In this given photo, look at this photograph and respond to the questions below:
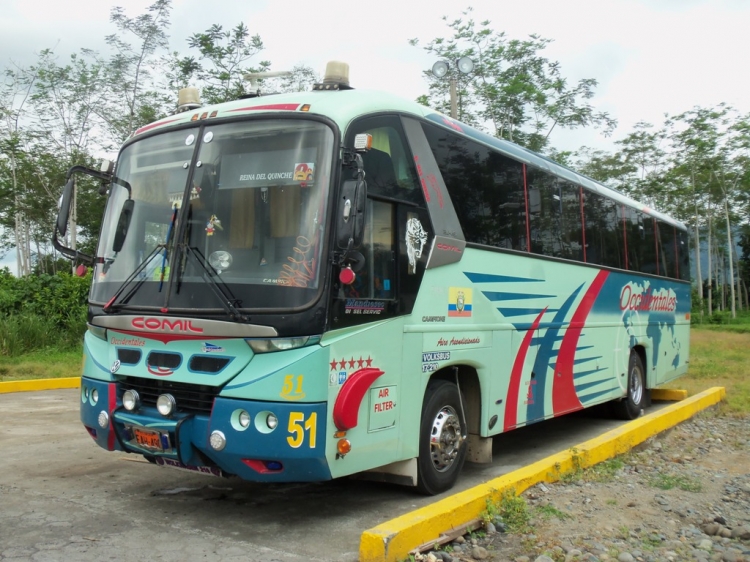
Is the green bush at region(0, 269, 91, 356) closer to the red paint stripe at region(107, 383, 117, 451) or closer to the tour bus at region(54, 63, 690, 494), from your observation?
the tour bus at region(54, 63, 690, 494)

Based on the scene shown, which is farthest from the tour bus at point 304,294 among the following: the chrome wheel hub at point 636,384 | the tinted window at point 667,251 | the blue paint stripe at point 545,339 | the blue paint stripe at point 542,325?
the tinted window at point 667,251

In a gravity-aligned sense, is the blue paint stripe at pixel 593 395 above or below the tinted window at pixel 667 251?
below

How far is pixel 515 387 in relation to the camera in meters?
7.45

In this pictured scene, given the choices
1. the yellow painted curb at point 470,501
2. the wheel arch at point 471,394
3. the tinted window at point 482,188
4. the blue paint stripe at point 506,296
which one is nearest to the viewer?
the yellow painted curb at point 470,501

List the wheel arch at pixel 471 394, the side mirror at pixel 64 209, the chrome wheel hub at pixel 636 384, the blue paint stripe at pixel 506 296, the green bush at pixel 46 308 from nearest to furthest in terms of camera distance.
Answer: the side mirror at pixel 64 209 < the wheel arch at pixel 471 394 < the blue paint stripe at pixel 506 296 < the chrome wheel hub at pixel 636 384 < the green bush at pixel 46 308

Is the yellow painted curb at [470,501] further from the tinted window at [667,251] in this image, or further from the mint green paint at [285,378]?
the tinted window at [667,251]

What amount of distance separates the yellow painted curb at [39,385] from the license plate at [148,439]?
8370 millimetres

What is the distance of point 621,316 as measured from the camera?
34.4 ft

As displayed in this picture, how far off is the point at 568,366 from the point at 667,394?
5.12m

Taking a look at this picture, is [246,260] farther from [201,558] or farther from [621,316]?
[621,316]

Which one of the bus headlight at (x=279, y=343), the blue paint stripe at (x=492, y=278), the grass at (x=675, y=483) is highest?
the blue paint stripe at (x=492, y=278)

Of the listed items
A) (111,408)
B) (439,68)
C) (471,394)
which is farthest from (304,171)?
(439,68)

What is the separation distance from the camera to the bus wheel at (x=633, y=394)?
36.2ft

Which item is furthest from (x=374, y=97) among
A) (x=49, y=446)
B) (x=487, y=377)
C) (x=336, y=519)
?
(x=49, y=446)
